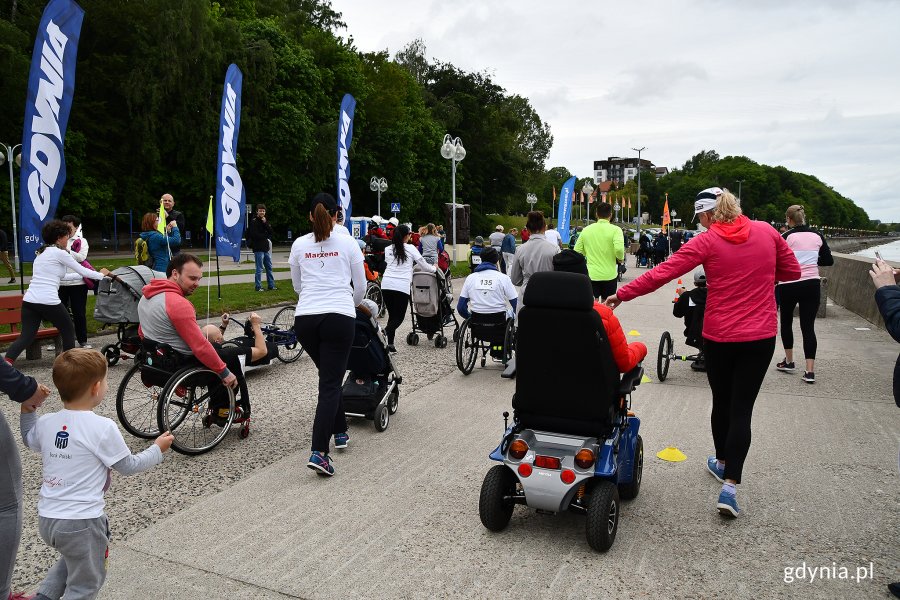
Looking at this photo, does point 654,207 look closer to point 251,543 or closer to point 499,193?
point 499,193

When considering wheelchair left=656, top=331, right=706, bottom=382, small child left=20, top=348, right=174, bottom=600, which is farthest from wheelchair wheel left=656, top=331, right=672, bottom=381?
small child left=20, top=348, right=174, bottom=600

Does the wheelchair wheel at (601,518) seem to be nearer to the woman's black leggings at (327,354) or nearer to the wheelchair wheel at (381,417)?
the woman's black leggings at (327,354)

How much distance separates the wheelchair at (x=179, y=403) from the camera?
5.04m

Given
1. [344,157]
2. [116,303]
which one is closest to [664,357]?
→ [116,303]

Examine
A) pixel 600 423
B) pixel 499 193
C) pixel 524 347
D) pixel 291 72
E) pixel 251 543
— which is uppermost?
pixel 291 72

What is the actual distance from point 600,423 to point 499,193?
2437 inches

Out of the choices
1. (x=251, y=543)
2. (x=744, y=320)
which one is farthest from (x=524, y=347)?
(x=251, y=543)

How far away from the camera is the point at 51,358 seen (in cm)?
884

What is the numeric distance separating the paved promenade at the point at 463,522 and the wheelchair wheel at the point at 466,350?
5.59ft

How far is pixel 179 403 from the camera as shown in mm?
5074

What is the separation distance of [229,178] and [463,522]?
8.34 meters

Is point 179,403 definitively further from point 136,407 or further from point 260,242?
point 260,242

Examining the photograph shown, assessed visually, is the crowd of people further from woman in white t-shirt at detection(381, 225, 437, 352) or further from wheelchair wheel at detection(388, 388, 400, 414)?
wheelchair wheel at detection(388, 388, 400, 414)

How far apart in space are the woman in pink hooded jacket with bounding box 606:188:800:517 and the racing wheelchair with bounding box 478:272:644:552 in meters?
0.47
